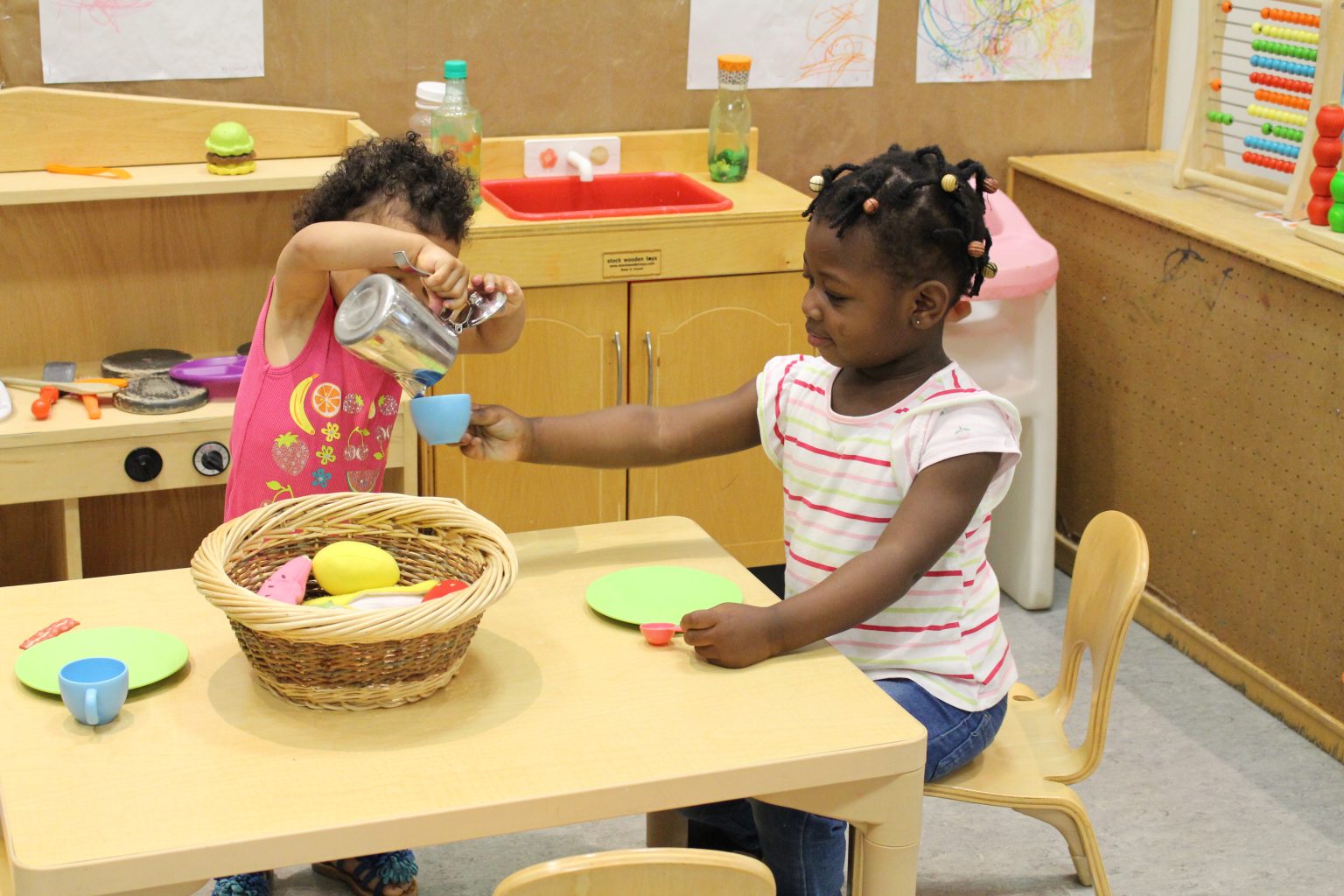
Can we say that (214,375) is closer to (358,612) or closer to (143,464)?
(143,464)

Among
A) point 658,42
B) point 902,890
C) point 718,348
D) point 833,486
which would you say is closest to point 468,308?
point 833,486

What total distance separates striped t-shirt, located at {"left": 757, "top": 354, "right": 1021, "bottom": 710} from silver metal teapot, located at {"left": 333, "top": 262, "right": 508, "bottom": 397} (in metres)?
0.44

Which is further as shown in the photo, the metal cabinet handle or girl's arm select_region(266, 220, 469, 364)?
the metal cabinet handle

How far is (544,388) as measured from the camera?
271cm

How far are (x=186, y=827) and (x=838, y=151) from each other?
7.55 feet

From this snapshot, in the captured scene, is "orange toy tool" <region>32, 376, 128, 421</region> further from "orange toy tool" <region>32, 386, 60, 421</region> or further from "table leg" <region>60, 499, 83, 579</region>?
"table leg" <region>60, 499, 83, 579</region>

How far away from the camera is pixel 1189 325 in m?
2.83

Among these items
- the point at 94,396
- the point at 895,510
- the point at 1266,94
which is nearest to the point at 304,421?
the point at 895,510

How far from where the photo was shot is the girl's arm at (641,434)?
1726mm

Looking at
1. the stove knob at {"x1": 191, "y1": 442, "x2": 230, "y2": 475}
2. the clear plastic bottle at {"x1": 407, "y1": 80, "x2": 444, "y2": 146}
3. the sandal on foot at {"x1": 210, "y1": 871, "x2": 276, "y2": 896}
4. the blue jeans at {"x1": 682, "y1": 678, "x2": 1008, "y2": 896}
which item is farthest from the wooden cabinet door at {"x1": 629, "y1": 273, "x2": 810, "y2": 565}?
the blue jeans at {"x1": 682, "y1": 678, "x2": 1008, "y2": 896}

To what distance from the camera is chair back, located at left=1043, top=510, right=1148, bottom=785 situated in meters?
1.76

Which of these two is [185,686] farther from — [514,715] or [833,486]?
[833,486]

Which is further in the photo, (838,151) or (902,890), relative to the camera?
(838,151)

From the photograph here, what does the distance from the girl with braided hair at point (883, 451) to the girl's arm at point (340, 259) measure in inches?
6.8
